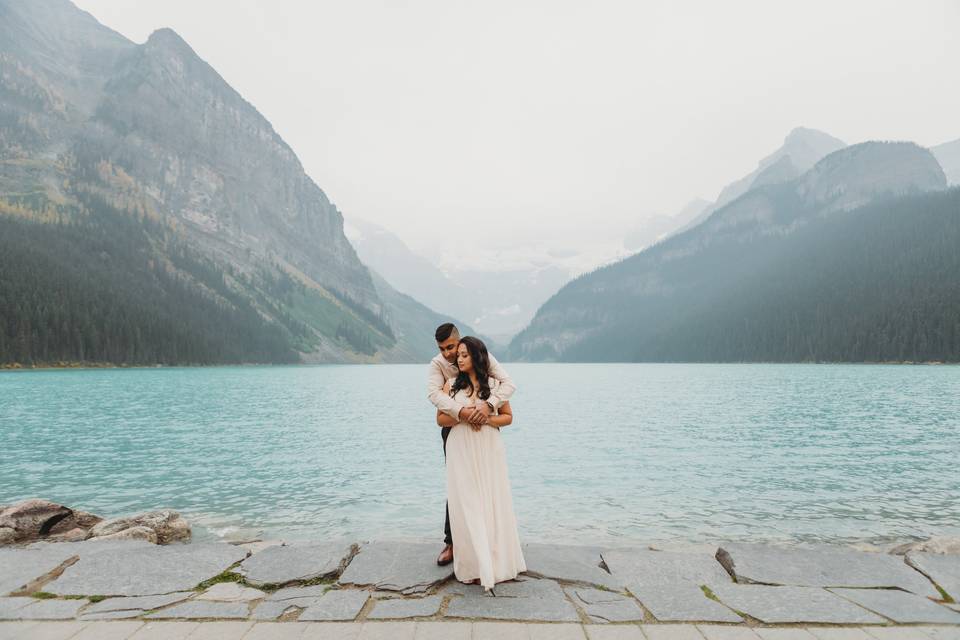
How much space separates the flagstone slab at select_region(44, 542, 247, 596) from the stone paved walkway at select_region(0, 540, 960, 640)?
0.03 m

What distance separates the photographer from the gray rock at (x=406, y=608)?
249 inches

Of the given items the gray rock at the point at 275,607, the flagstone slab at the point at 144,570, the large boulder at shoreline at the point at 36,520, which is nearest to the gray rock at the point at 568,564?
the gray rock at the point at 275,607

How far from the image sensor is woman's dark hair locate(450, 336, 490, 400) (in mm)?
7336

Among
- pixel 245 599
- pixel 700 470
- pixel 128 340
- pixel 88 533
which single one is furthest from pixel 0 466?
pixel 128 340

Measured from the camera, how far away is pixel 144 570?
7895 mm

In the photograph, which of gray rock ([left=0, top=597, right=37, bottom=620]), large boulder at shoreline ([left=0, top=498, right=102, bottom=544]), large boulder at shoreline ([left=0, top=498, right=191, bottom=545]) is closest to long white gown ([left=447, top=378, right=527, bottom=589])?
gray rock ([left=0, top=597, right=37, bottom=620])

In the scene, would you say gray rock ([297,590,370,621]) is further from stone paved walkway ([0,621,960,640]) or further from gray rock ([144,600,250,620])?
gray rock ([144,600,250,620])

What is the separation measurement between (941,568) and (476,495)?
694 centimetres

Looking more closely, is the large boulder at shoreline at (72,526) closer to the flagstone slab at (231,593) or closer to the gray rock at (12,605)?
the gray rock at (12,605)

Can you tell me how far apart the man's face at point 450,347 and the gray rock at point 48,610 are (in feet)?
17.3

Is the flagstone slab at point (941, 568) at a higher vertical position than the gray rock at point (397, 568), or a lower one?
higher

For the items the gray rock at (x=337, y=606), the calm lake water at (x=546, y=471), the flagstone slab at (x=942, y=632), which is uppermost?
the flagstone slab at (x=942, y=632)

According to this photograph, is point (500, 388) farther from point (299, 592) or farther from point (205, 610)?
point (205, 610)

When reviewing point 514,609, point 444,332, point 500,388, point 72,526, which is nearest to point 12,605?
point 514,609
